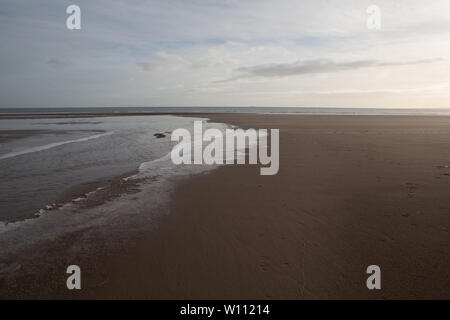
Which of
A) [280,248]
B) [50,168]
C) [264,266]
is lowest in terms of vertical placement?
[264,266]

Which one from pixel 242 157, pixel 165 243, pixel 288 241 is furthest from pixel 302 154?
pixel 165 243

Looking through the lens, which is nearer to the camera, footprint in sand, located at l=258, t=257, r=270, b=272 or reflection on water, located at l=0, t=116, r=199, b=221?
footprint in sand, located at l=258, t=257, r=270, b=272

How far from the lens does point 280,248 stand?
471 cm

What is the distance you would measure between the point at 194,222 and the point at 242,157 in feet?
23.1

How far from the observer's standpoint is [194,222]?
229 inches

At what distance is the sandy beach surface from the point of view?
12.1 feet

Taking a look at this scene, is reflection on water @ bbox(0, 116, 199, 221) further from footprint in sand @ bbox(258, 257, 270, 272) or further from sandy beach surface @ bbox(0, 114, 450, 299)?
footprint in sand @ bbox(258, 257, 270, 272)

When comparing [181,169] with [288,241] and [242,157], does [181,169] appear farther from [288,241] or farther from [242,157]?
[288,241]

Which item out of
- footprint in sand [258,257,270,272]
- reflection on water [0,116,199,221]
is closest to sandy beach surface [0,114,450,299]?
footprint in sand [258,257,270,272]

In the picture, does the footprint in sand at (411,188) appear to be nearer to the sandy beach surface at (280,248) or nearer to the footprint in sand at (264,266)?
the sandy beach surface at (280,248)

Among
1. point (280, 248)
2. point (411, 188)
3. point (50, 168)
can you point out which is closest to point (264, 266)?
point (280, 248)

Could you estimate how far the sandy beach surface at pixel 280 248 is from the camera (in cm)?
370

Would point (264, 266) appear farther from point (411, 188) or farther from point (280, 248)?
point (411, 188)

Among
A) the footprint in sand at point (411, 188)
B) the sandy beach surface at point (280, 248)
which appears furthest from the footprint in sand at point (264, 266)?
the footprint in sand at point (411, 188)
